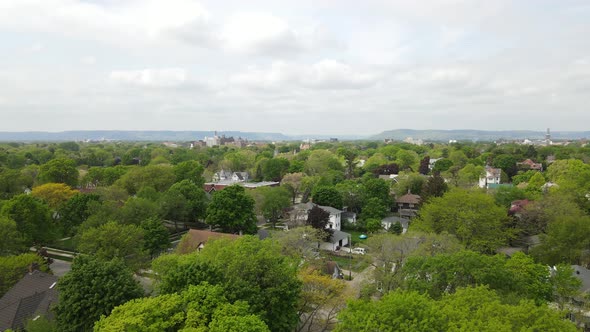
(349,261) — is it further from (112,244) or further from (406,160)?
(406,160)

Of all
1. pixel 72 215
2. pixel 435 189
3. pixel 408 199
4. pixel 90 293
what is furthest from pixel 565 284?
pixel 72 215

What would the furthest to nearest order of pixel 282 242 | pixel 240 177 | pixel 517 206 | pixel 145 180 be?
pixel 240 177 < pixel 145 180 < pixel 517 206 < pixel 282 242

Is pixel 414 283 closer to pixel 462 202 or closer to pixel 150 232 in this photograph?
pixel 462 202

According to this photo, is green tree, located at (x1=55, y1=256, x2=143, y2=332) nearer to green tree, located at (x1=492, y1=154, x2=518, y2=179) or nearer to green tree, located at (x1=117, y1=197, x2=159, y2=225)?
green tree, located at (x1=117, y1=197, x2=159, y2=225)

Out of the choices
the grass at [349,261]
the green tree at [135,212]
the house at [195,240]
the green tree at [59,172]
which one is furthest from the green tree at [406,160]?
the green tree at [59,172]

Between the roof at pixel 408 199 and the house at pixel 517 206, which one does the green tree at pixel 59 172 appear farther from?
the house at pixel 517 206

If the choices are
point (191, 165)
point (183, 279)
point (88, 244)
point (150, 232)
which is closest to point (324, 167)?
point (191, 165)
